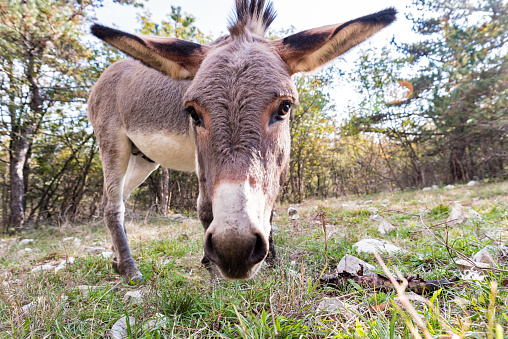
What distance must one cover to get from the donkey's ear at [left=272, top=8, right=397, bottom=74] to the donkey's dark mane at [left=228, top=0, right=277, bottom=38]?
1.80 feet

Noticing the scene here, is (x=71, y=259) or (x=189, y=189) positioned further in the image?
(x=189, y=189)

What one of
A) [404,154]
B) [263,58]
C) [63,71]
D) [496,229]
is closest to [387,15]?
[263,58]

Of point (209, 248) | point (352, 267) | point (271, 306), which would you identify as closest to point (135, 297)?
point (209, 248)

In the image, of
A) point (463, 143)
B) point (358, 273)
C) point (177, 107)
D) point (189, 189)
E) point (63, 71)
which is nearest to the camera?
point (358, 273)

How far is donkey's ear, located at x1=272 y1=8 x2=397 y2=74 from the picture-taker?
1.62m

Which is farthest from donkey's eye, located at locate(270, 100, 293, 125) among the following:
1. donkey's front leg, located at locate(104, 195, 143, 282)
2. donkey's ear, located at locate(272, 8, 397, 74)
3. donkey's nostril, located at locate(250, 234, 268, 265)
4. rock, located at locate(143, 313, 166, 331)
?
donkey's front leg, located at locate(104, 195, 143, 282)

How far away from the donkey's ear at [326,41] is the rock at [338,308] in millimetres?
1669

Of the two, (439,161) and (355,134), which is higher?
(355,134)

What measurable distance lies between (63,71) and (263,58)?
8071 mm

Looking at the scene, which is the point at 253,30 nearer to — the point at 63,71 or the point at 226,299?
the point at 226,299

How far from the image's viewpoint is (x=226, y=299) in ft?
4.53

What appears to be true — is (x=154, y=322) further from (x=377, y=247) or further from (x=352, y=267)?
(x=377, y=247)

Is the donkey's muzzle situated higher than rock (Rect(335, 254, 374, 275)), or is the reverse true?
the donkey's muzzle

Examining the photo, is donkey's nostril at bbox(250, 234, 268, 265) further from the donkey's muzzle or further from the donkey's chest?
the donkey's chest
